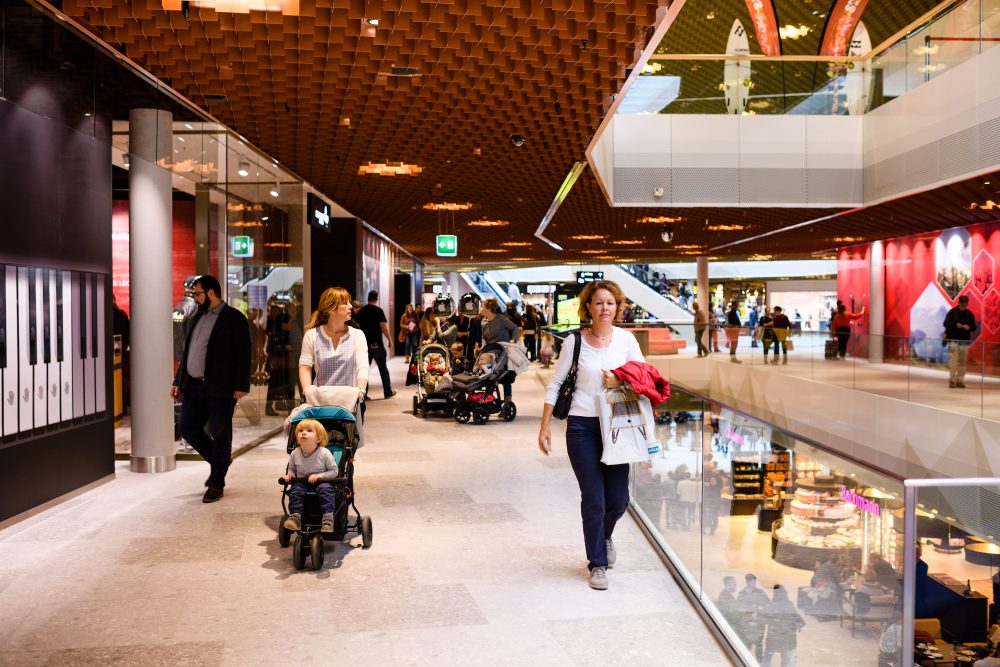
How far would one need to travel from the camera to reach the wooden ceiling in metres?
6.05

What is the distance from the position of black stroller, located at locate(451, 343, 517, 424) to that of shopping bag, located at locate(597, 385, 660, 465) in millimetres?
6694

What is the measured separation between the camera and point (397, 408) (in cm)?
1317

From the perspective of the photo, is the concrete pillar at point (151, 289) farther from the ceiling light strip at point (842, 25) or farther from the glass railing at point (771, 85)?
the ceiling light strip at point (842, 25)

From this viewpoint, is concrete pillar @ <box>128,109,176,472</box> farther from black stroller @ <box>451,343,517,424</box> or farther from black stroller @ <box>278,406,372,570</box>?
black stroller @ <box>451,343,517,424</box>

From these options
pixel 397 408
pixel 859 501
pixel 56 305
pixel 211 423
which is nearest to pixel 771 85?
pixel 397 408

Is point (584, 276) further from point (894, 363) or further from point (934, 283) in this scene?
point (894, 363)

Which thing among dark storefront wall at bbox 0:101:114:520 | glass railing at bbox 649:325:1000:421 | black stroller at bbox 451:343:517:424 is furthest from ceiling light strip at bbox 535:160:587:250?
dark storefront wall at bbox 0:101:114:520

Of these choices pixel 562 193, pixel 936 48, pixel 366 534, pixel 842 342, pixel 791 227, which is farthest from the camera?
pixel 791 227

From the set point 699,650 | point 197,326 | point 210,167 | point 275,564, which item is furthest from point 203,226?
point 699,650

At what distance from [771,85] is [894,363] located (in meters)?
6.15

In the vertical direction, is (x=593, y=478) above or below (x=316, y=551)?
above

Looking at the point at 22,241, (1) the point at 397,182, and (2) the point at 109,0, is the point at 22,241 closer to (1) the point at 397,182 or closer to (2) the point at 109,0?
(2) the point at 109,0

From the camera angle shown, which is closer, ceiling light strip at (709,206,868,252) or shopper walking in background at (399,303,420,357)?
ceiling light strip at (709,206,868,252)

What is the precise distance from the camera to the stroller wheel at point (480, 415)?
455 inches
